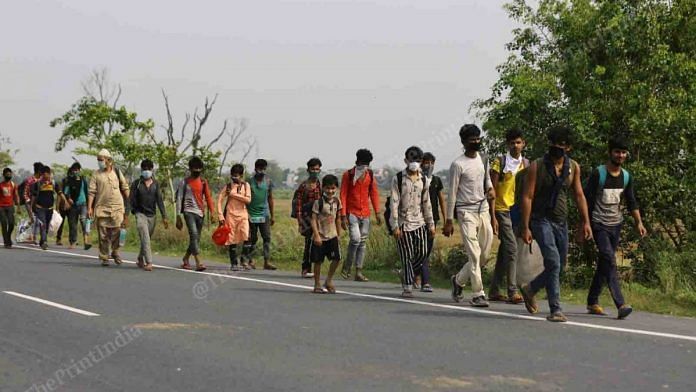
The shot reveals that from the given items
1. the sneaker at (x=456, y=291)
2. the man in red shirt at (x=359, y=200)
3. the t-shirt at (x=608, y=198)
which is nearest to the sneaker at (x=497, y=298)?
the sneaker at (x=456, y=291)

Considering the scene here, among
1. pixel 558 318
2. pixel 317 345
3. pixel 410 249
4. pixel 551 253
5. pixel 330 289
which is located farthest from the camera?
pixel 330 289

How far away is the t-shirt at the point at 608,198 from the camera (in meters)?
9.29

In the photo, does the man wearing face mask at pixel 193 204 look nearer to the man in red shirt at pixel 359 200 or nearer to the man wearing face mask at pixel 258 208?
the man wearing face mask at pixel 258 208

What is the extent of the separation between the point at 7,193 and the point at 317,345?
602 inches

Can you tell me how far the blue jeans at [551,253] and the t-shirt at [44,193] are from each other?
14624 mm

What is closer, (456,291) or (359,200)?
(456,291)

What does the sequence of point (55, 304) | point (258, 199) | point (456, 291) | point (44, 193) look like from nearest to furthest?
point (55, 304) → point (456, 291) → point (258, 199) → point (44, 193)

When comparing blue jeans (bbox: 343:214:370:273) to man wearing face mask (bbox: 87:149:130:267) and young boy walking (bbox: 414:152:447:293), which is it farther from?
man wearing face mask (bbox: 87:149:130:267)

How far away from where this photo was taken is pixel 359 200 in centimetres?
1370

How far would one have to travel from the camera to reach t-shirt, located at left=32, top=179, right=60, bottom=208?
2105 cm

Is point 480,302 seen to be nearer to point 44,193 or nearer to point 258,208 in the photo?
point 258,208

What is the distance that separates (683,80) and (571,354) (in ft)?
30.1

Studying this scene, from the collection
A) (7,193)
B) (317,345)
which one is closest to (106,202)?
(7,193)

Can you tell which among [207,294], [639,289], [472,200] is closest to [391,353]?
[472,200]
